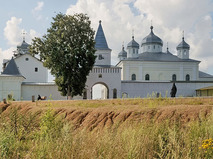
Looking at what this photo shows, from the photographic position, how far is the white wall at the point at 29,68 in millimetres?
38456

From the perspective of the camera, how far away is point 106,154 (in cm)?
464

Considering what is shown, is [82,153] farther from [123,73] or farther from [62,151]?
[123,73]

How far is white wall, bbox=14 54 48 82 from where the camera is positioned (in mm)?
38456

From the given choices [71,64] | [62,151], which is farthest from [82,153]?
[71,64]

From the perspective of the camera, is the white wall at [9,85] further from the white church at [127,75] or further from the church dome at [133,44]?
the church dome at [133,44]

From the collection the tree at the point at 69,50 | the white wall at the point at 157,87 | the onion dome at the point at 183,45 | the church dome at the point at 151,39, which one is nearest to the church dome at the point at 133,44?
the church dome at the point at 151,39

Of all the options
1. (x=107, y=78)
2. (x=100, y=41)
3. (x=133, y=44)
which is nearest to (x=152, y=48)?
(x=133, y=44)

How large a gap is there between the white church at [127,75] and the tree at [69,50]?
4.75 meters

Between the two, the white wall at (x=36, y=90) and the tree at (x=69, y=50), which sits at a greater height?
the tree at (x=69, y=50)

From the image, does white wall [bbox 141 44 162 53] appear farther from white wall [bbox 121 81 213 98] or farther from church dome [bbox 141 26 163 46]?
white wall [bbox 121 81 213 98]

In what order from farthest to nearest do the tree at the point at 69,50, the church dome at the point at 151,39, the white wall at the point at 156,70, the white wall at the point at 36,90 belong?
the church dome at the point at 151,39
the white wall at the point at 156,70
the white wall at the point at 36,90
the tree at the point at 69,50

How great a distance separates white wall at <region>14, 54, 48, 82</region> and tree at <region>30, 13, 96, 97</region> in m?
13.1

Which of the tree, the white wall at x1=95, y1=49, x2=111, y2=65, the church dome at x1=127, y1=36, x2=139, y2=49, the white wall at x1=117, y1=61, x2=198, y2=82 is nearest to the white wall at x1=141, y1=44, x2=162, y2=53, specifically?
the church dome at x1=127, y1=36, x2=139, y2=49

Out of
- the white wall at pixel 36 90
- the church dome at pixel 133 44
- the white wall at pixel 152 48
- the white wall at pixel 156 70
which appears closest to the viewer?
the white wall at pixel 36 90
